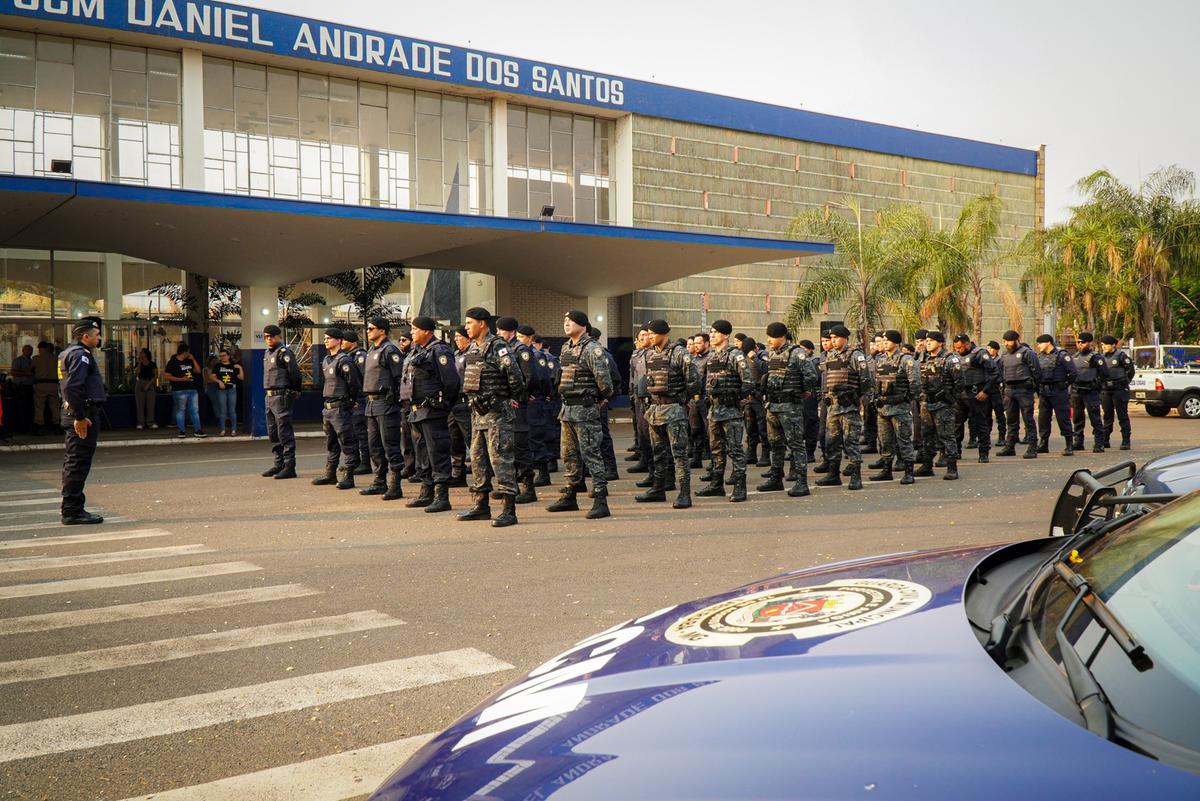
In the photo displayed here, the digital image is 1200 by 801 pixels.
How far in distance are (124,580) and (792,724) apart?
6.66 meters

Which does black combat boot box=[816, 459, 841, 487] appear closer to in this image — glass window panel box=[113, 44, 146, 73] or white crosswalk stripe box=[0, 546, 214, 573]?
white crosswalk stripe box=[0, 546, 214, 573]

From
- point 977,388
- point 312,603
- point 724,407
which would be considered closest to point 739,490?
point 724,407

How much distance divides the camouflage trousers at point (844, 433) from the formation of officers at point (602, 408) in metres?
0.02

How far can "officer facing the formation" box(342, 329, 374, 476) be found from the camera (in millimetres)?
12992

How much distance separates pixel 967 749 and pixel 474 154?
25.4 m

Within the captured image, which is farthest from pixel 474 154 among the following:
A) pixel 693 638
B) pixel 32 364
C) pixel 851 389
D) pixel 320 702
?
pixel 693 638

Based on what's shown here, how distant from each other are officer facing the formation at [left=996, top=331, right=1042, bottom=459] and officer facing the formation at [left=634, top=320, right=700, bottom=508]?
23.9ft

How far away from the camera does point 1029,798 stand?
1.42 metres

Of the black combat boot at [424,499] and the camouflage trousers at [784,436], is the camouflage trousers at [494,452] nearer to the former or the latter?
the black combat boot at [424,499]

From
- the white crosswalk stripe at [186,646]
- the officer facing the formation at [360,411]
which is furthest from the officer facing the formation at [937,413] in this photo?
the white crosswalk stripe at [186,646]

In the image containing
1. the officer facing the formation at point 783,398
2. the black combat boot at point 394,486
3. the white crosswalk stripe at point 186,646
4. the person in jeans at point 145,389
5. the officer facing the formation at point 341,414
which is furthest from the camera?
the person in jeans at point 145,389

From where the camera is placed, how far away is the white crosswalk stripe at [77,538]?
8.59 metres

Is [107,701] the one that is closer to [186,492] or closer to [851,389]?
[186,492]

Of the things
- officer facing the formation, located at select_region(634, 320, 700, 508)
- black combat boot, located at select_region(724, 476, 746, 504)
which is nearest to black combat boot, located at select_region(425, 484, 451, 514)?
officer facing the formation, located at select_region(634, 320, 700, 508)
